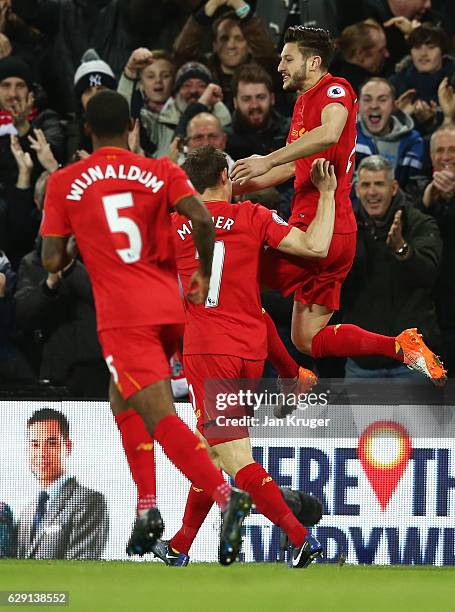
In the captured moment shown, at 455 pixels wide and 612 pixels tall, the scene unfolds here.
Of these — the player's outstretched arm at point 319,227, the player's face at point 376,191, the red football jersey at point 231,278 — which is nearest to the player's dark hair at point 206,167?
the red football jersey at point 231,278

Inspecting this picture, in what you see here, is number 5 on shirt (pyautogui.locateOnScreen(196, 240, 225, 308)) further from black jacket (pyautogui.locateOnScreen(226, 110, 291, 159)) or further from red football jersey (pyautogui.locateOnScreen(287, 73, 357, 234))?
black jacket (pyautogui.locateOnScreen(226, 110, 291, 159))

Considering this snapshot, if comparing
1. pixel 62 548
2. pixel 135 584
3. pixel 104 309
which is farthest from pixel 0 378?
pixel 104 309

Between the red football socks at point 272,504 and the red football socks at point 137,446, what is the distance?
880 millimetres

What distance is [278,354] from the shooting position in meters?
7.77

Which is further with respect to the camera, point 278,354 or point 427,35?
point 427,35

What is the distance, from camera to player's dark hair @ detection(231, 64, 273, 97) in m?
10.6

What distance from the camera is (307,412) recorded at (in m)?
8.13

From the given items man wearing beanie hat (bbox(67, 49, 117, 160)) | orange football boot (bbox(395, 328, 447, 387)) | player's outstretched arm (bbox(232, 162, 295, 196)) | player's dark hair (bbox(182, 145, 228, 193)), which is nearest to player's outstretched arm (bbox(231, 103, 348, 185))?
player's dark hair (bbox(182, 145, 228, 193))

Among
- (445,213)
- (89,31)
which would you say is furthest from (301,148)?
(89,31)

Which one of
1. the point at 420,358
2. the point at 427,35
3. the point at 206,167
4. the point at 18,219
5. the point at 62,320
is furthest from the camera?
the point at 427,35

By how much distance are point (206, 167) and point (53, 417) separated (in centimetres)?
222

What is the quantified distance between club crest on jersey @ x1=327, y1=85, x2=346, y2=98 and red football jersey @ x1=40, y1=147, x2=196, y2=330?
1806mm

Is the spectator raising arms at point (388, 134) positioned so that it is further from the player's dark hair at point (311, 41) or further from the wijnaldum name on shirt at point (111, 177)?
the wijnaldum name on shirt at point (111, 177)

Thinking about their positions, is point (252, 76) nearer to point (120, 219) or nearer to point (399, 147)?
point (399, 147)
